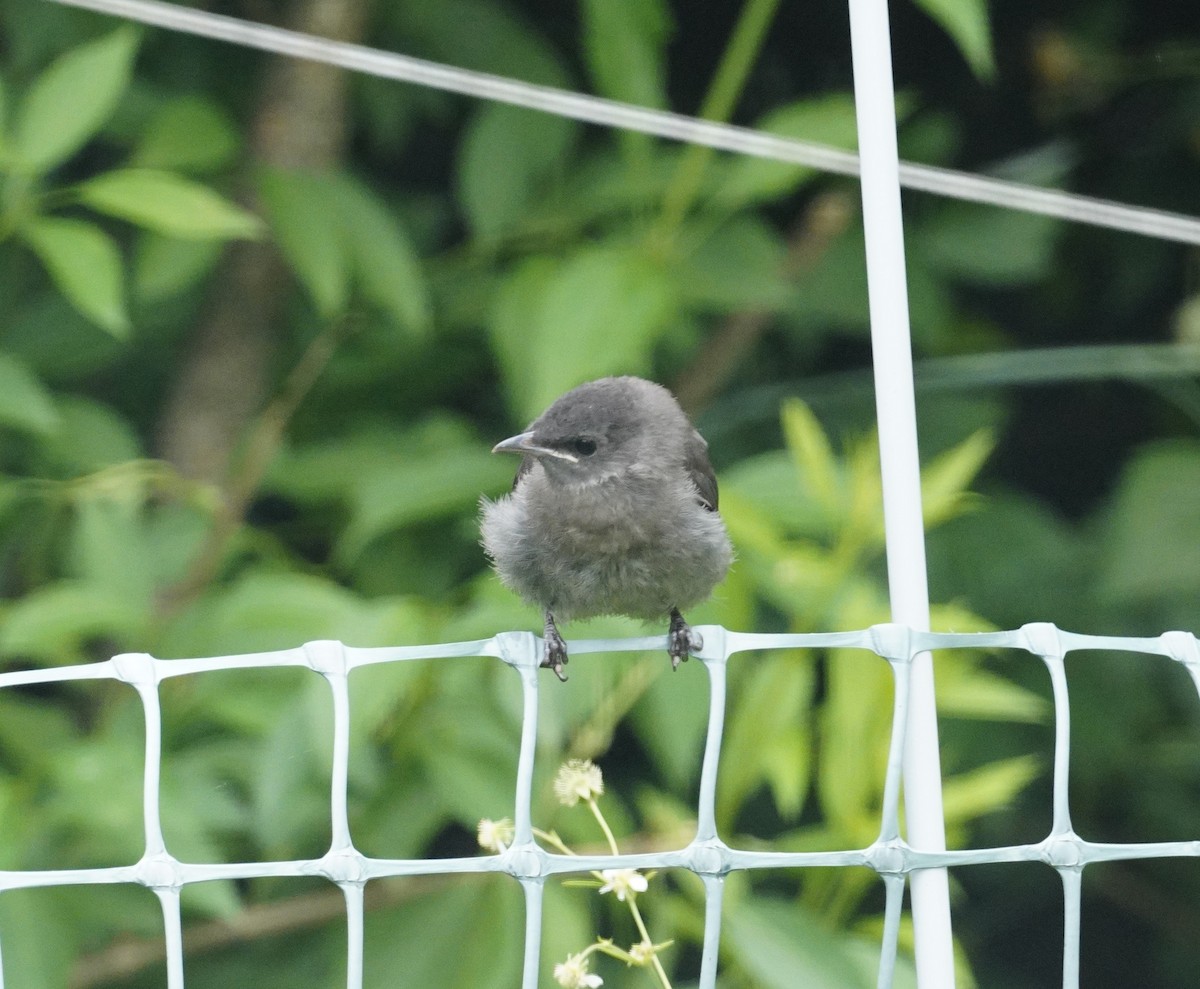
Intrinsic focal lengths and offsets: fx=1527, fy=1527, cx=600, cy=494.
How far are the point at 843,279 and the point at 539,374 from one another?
93 centimetres

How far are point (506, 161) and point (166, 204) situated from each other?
0.67m

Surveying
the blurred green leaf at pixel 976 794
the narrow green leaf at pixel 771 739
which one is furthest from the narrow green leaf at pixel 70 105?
the blurred green leaf at pixel 976 794

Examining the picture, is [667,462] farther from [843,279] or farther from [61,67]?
[61,67]

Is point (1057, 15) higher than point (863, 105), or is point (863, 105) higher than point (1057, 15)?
point (1057, 15)

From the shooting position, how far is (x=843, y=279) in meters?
3.06

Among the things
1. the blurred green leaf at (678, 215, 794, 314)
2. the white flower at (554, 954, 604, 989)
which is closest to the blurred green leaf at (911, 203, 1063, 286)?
the blurred green leaf at (678, 215, 794, 314)

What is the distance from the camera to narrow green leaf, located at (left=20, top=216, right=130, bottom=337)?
2188mm

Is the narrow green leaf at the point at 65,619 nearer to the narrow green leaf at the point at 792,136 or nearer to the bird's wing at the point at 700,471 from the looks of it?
the bird's wing at the point at 700,471

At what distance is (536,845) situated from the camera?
60.1 inches

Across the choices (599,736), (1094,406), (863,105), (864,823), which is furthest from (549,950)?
(1094,406)

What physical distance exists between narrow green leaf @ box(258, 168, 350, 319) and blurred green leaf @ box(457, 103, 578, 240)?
0.82 feet

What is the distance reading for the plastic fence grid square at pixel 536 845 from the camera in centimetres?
146

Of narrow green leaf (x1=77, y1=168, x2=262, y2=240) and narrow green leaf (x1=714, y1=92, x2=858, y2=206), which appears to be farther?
narrow green leaf (x1=714, y1=92, x2=858, y2=206)

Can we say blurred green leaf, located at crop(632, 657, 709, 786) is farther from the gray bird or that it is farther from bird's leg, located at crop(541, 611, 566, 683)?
bird's leg, located at crop(541, 611, 566, 683)
